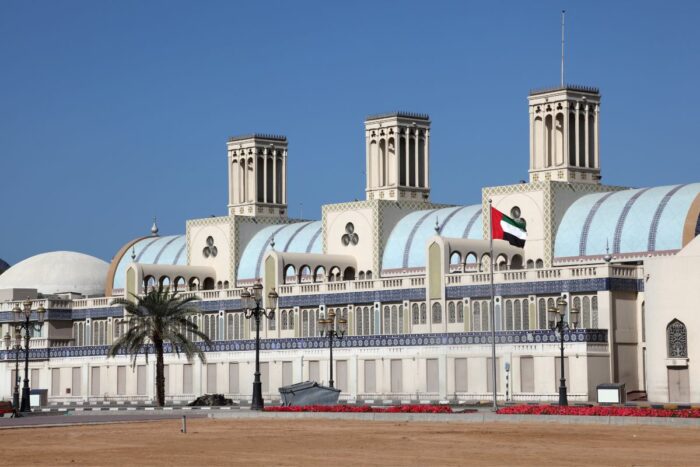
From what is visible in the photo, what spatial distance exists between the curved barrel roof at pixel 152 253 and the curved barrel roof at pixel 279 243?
680 centimetres

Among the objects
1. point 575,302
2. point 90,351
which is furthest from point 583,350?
point 90,351

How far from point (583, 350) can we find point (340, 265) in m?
26.7

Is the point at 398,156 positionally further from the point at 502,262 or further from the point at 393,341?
the point at 393,341

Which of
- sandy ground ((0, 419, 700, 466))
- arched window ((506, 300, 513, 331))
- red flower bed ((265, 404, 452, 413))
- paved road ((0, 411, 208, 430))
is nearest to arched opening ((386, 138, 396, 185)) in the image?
arched window ((506, 300, 513, 331))

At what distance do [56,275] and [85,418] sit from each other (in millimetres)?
62720

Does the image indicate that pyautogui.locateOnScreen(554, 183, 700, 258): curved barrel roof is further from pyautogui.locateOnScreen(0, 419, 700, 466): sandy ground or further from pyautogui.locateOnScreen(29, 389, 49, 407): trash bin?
pyautogui.locateOnScreen(0, 419, 700, 466): sandy ground

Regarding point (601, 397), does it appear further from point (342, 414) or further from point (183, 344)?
point (183, 344)

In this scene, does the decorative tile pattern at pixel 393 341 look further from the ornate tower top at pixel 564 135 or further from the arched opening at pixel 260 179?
the arched opening at pixel 260 179

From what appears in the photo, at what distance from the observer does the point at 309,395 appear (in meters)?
69.9

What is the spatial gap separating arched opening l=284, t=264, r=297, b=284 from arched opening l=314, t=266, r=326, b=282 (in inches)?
56.2

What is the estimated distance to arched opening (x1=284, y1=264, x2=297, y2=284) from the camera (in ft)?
355

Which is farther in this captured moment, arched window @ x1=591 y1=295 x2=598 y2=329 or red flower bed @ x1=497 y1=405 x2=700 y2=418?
arched window @ x1=591 y1=295 x2=598 y2=329

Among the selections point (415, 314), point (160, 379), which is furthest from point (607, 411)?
point (415, 314)

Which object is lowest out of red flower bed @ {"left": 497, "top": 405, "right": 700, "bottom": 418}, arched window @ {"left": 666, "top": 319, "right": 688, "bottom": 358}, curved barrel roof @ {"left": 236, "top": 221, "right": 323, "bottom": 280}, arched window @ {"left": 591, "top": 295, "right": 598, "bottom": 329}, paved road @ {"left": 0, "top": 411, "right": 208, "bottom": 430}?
paved road @ {"left": 0, "top": 411, "right": 208, "bottom": 430}
